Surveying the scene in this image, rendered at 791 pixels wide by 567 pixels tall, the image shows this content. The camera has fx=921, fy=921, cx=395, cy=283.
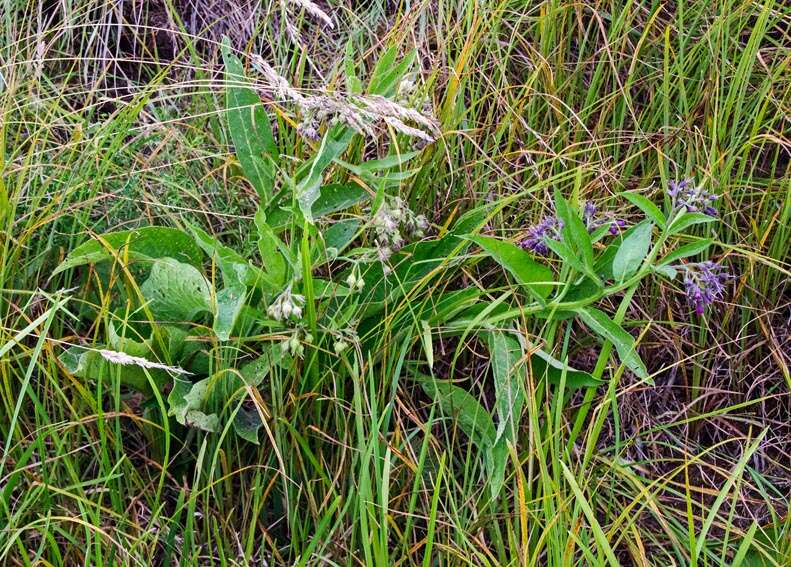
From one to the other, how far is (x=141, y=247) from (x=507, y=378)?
76 cm

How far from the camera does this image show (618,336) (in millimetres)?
1695

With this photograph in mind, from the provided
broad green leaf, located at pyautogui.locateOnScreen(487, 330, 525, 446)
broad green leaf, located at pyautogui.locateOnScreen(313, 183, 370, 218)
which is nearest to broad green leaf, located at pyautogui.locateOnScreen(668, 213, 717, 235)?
broad green leaf, located at pyautogui.locateOnScreen(487, 330, 525, 446)

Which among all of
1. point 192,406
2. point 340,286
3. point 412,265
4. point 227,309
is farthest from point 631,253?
point 192,406

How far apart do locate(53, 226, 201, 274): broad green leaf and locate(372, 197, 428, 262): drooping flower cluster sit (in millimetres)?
391

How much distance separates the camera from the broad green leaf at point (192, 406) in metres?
1.65

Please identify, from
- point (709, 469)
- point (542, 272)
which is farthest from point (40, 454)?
point (709, 469)

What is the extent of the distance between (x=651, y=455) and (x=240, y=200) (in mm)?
1075

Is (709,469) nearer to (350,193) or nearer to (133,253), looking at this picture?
(350,193)

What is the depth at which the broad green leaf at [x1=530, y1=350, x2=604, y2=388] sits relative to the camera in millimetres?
1720

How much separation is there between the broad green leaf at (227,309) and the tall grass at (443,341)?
0.05 metres

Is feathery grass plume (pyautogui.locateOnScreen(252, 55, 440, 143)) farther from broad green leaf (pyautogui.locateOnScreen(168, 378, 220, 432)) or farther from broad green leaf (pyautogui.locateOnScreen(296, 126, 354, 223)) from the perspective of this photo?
broad green leaf (pyautogui.locateOnScreen(168, 378, 220, 432))

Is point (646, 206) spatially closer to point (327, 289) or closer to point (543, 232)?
point (543, 232)

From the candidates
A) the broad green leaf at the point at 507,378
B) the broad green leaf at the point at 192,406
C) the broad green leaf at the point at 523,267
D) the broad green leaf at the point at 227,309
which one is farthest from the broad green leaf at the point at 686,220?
the broad green leaf at the point at 192,406

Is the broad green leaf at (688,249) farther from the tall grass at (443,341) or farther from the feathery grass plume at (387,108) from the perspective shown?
the feathery grass plume at (387,108)
